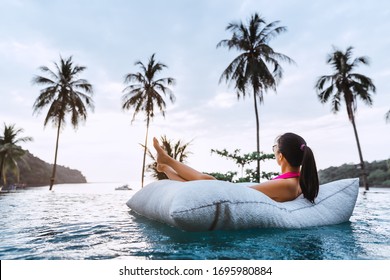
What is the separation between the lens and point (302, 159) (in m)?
2.57

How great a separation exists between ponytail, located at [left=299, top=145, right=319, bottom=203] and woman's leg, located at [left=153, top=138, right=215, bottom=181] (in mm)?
811

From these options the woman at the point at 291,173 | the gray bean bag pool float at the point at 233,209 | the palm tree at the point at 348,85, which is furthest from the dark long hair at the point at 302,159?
the palm tree at the point at 348,85

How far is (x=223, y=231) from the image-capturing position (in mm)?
2053

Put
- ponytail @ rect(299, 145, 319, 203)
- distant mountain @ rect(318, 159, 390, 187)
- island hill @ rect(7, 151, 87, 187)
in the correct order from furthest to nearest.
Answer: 1. island hill @ rect(7, 151, 87, 187)
2. distant mountain @ rect(318, 159, 390, 187)
3. ponytail @ rect(299, 145, 319, 203)

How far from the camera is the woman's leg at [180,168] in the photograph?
2742 mm

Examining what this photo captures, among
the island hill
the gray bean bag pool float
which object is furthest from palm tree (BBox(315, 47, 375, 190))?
the island hill

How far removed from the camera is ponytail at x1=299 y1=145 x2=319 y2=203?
246cm

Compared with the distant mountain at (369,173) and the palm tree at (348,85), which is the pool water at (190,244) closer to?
the palm tree at (348,85)

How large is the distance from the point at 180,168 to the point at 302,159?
3.90ft

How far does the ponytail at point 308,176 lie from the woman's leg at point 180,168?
811 mm

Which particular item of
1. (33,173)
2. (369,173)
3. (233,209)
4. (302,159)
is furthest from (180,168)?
(33,173)

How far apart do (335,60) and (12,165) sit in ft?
94.6

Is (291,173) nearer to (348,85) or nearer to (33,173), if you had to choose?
(348,85)

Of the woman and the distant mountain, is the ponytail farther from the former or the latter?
the distant mountain
